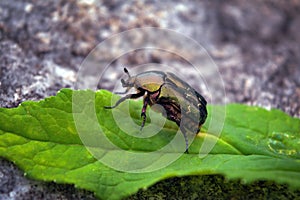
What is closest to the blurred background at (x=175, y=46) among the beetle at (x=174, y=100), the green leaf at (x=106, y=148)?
the green leaf at (x=106, y=148)

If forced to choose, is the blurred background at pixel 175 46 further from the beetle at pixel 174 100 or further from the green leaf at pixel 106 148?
the beetle at pixel 174 100

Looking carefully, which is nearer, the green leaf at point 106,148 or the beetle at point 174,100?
the green leaf at point 106,148

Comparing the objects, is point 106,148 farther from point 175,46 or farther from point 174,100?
point 175,46

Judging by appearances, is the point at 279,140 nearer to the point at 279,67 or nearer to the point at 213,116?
the point at 213,116

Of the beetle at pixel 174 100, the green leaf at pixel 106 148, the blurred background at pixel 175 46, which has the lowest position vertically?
the green leaf at pixel 106 148

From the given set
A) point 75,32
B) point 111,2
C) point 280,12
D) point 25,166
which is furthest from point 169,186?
point 280,12

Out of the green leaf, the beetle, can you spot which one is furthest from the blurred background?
the beetle

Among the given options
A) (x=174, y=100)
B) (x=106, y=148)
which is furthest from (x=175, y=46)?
(x=106, y=148)
